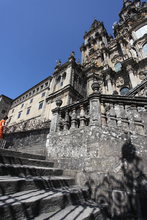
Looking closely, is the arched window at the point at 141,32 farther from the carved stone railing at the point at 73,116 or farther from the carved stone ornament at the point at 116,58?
the carved stone railing at the point at 73,116

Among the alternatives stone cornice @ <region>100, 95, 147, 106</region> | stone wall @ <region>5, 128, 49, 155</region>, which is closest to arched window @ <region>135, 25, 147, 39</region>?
stone cornice @ <region>100, 95, 147, 106</region>

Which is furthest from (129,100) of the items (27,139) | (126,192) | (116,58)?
(116,58)

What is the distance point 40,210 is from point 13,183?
0.60m

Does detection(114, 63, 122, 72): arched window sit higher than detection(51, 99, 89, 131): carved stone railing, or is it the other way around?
detection(114, 63, 122, 72): arched window

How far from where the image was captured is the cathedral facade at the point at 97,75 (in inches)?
665

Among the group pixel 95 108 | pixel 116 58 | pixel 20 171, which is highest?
pixel 116 58

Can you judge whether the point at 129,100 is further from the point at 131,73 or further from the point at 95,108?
the point at 131,73

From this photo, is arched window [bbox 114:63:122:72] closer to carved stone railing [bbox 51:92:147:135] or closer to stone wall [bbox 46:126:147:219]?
carved stone railing [bbox 51:92:147:135]

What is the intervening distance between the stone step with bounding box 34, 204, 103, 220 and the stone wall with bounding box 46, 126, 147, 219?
21.8 inches

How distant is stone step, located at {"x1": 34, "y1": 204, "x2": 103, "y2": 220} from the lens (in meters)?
1.79

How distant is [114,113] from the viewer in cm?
411

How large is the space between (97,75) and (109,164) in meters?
19.9

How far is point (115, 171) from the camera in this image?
9.79 ft

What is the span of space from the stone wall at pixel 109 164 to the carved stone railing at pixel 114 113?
0.28 m
